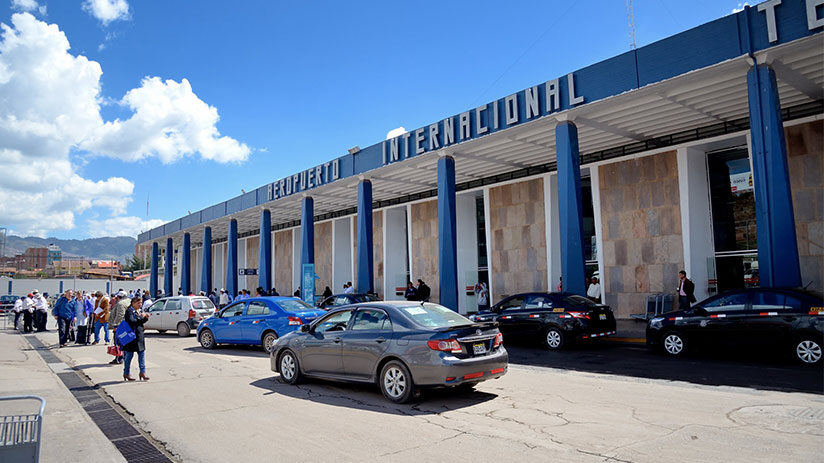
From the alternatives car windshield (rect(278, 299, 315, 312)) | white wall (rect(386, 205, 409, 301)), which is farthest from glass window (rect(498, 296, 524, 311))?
white wall (rect(386, 205, 409, 301))

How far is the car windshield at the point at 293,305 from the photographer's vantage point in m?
13.7

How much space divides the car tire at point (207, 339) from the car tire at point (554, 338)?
30.0 feet

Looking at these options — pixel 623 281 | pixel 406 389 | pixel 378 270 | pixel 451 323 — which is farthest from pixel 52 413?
pixel 378 270

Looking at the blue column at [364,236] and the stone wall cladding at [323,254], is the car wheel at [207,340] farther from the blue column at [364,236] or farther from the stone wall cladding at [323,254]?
the stone wall cladding at [323,254]

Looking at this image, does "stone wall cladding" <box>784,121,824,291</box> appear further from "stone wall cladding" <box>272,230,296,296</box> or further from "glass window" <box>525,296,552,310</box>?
"stone wall cladding" <box>272,230,296,296</box>

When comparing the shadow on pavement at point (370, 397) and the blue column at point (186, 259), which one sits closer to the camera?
the shadow on pavement at point (370, 397)

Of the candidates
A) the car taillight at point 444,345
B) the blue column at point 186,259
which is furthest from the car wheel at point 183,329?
the blue column at point 186,259

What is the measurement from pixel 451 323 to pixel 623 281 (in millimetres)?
13911

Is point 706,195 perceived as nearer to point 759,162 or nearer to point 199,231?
point 759,162

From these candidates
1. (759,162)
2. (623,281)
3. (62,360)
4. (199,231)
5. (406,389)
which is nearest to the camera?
(406,389)

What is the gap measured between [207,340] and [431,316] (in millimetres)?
9557

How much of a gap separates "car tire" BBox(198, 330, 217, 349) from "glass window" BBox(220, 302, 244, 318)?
623mm

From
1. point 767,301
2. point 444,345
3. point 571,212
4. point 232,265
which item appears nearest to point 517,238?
point 571,212

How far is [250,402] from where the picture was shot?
7.93m
